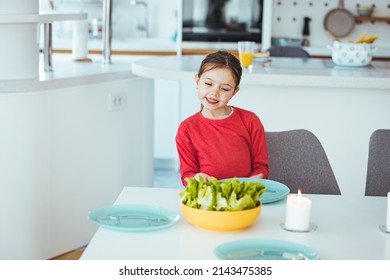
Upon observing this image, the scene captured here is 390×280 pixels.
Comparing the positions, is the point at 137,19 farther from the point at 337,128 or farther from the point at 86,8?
the point at 337,128

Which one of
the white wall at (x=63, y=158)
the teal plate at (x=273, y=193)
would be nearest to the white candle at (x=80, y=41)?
the white wall at (x=63, y=158)

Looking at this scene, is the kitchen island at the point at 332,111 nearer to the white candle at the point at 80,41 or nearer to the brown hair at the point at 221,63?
the white candle at the point at 80,41

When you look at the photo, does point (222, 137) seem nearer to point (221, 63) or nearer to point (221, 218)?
point (221, 63)

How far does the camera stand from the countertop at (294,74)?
137 inches

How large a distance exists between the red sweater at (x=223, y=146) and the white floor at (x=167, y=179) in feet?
9.08

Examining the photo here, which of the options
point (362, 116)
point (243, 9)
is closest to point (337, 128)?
point (362, 116)

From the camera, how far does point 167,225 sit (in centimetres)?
177

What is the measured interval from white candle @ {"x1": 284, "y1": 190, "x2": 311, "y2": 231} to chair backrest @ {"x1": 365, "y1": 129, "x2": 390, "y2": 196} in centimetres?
95

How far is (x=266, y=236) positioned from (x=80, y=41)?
2.71m

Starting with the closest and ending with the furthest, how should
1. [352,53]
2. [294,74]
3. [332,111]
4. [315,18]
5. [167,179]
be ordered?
[294,74] → [332,111] → [352,53] → [167,179] → [315,18]

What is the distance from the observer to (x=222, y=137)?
2.52 meters

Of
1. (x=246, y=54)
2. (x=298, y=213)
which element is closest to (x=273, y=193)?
(x=298, y=213)

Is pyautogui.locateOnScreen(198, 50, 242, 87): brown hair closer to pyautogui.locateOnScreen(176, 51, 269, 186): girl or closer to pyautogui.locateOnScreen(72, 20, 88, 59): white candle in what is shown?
pyautogui.locateOnScreen(176, 51, 269, 186): girl
